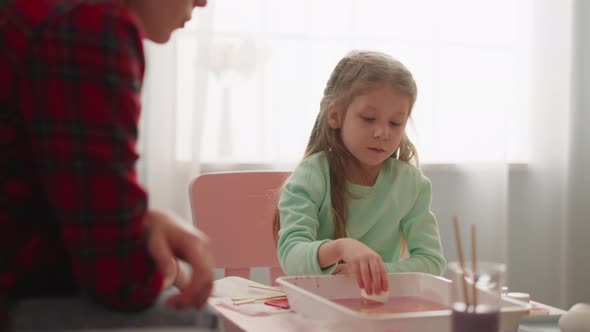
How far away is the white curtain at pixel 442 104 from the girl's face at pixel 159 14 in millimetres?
1700

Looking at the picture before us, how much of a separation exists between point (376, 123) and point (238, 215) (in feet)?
1.48

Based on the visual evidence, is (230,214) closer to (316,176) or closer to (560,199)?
(316,176)

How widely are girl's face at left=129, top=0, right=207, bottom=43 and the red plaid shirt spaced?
19 cm

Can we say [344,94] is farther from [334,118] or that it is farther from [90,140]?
[90,140]

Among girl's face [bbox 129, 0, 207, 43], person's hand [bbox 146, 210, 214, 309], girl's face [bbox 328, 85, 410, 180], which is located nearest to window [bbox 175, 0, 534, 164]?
girl's face [bbox 328, 85, 410, 180]

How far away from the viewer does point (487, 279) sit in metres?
0.88

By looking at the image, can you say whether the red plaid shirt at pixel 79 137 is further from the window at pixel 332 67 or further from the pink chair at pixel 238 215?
the window at pixel 332 67

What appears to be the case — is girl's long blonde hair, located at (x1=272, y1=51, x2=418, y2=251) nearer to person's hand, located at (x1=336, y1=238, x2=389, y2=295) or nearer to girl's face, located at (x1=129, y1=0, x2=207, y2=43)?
person's hand, located at (x1=336, y1=238, x2=389, y2=295)

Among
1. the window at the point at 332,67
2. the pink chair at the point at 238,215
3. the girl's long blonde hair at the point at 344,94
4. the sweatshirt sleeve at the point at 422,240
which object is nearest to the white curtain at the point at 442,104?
the window at the point at 332,67

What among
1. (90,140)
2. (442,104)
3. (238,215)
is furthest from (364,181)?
(442,104)

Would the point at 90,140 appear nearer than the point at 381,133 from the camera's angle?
Yes

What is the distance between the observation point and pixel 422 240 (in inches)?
62.0

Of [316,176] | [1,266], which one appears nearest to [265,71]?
[316,176]

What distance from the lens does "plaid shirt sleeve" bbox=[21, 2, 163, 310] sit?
64 cm
